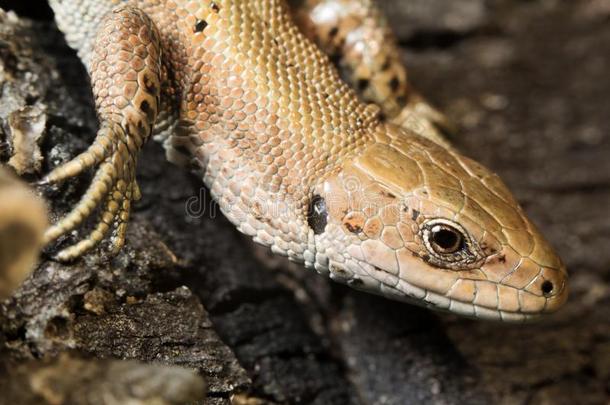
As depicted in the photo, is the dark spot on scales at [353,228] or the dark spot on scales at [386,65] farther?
the dark spot on scales at [386,65]

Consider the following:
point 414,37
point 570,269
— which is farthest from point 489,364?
point 414,37

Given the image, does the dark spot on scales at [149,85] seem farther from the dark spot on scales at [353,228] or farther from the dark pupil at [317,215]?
the dark spot on scales at [353,228]

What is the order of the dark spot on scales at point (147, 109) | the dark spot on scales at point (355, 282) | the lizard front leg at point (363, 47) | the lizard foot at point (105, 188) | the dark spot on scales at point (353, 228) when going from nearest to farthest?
→ the lizard foot at point (105, 188) < the dark spot on scales at point (147, 109) < the dark spot on scales at point (353, 228) < the dark spot on scales at point (355, 282) < the lizard front leg at point (363, 47)

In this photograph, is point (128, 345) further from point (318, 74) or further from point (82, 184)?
point (318, 74)

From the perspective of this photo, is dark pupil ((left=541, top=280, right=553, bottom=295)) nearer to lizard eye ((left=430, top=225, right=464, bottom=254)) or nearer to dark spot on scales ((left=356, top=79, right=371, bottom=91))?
lizard eye ((left=430, top=225, right=464, bottom=254))

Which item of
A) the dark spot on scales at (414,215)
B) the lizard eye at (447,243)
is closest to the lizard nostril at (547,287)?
the lizard eye at (447,243)

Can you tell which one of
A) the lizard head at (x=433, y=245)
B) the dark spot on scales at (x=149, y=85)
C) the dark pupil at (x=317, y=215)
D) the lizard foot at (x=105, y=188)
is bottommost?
the lizard foot at (x=105, y=188)
